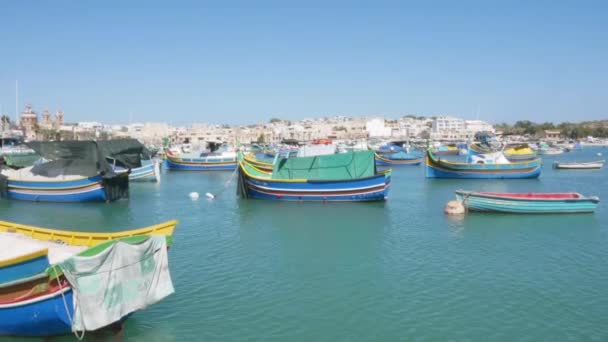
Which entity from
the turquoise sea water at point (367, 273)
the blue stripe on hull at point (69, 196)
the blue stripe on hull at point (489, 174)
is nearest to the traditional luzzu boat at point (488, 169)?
the blue stripe on hull at point (489, 174)

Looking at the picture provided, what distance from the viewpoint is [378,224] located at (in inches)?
837

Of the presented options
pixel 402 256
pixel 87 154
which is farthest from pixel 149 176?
pixel 402 256

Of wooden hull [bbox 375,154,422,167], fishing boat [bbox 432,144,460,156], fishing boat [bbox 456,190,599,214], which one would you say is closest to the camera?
fishing boat [bbox 456,190,599,214]

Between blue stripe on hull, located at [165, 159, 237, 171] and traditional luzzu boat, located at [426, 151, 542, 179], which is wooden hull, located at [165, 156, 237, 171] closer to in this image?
blue stripe on hull, located at [165, 159, 237, 171]

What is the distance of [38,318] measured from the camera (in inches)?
333

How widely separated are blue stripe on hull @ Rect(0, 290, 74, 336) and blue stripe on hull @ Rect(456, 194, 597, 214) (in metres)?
18.9

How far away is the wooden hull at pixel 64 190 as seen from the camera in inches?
1061

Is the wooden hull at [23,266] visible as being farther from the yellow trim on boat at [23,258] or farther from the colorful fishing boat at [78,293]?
the colorful fishing boat at [78,293]

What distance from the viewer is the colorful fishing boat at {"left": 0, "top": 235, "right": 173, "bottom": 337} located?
8148 millimetres

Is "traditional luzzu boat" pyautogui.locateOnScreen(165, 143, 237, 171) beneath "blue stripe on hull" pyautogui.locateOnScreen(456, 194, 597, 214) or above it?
beneath

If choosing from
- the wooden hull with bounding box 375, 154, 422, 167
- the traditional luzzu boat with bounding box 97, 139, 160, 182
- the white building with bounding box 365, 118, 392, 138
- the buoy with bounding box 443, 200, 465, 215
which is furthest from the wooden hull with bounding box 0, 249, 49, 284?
the white building with bounding box 365, 118, 392, 138

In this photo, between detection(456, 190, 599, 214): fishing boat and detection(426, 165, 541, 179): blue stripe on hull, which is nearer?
detection(456, 190, 599, 214): fishing boat

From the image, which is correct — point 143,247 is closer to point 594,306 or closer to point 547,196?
point 594,306

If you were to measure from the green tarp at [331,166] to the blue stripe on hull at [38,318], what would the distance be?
1959 cm
